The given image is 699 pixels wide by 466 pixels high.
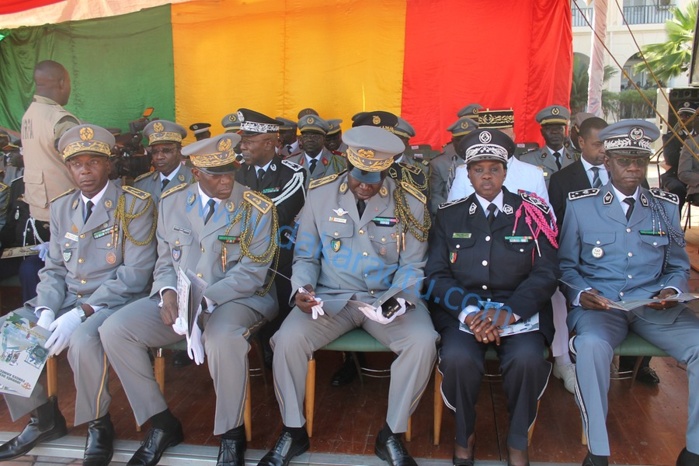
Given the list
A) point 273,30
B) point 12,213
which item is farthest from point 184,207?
point 273,30

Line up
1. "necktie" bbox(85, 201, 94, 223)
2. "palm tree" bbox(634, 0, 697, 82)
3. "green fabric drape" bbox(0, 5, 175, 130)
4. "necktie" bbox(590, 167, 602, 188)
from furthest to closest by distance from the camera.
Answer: "palm tree" bbox(634, 0, 697, 82) → "green fabric drape" bbox(0, 5, 175, 130) → "necktie" bbox(590, 167, 602, 188) → "necktie" bbox(85, 201, 94, 223)

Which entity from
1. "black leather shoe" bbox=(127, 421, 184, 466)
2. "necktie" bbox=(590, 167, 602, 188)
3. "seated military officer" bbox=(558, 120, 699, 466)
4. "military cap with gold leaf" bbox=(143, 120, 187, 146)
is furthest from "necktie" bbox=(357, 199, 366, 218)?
"military cap with gold leaf" bbox=(143, 120, 187, 146)

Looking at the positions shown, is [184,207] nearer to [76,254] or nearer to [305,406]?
[76,254]

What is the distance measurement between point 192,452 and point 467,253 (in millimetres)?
1767

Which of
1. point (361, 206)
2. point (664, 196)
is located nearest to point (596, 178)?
point (664, 196)

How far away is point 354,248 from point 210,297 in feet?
2.70

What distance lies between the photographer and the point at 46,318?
313 centimetres

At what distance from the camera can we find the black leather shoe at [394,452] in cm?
274

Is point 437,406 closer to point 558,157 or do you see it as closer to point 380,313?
point 380,313

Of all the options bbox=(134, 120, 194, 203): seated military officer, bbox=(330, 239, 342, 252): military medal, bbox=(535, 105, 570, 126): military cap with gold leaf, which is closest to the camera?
bbox=(330, 239, 342, 252): military medal

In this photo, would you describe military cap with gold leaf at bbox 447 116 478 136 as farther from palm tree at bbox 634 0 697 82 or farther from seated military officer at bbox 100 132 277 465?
palm tree at bbox 634 0 697 82

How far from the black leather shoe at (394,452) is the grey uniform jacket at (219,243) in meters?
0.97

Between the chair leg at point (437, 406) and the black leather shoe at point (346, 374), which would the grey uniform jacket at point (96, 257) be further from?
the chair leg at point (437, 406)

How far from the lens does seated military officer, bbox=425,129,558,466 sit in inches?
106
